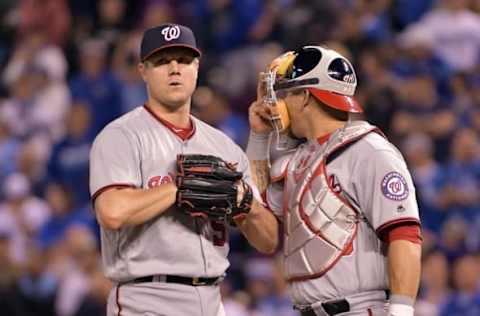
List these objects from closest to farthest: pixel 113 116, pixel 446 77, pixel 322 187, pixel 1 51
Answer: pixel 322 187 < pixel 446 77 < pixel 113 116 < pixel 1 51

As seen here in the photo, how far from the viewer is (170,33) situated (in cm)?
505

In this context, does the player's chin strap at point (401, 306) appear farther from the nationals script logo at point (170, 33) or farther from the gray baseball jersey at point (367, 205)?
the nationals script logo at point (170, 33)

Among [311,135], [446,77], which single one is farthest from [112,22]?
[311,135]

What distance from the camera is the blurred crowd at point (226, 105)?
880 centimetres

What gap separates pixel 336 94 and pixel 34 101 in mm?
6894

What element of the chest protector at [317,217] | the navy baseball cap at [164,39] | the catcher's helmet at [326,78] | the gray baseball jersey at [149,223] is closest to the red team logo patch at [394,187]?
the chest protector at [317,217]

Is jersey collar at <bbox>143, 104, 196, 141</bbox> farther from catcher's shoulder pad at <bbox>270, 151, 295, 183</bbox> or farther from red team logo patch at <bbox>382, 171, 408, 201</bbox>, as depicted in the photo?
red team logo patch at <bbox>382, 171, 408, 201</bbox>

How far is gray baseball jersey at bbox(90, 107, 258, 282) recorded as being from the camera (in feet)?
16.0

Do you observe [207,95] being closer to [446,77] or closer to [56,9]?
[446,77]

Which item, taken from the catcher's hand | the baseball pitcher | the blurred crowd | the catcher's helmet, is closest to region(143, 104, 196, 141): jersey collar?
the baseball pitcher

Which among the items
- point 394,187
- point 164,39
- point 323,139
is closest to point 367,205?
point 394,187

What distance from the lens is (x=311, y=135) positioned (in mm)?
5098

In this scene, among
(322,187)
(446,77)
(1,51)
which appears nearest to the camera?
(322,187)

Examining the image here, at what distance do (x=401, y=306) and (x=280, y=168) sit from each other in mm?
A: 938
